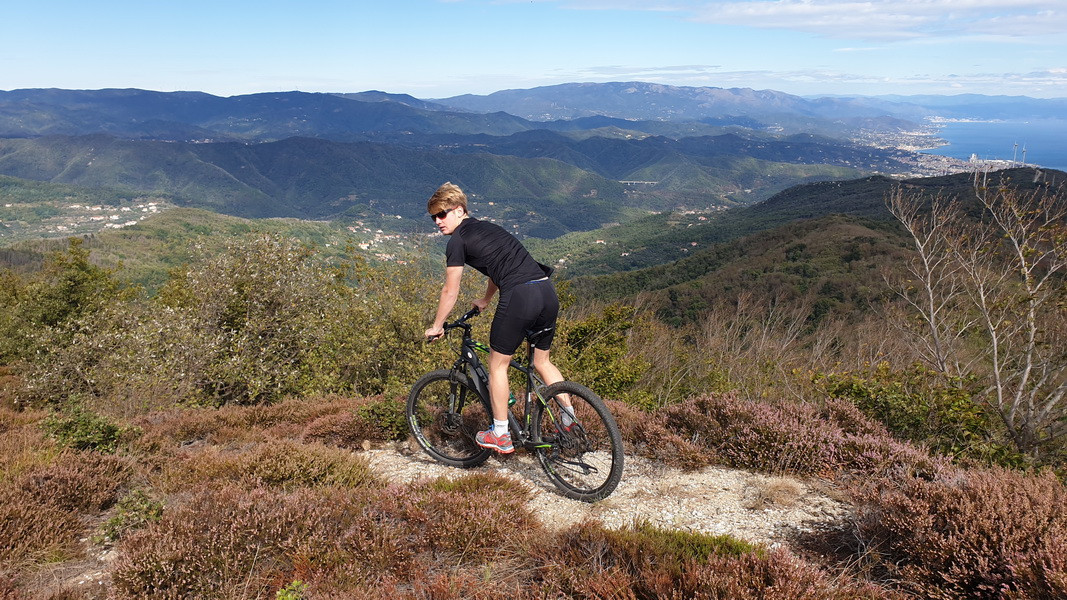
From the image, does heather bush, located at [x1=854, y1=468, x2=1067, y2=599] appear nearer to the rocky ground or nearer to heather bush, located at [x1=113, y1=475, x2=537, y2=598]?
the rocky ground

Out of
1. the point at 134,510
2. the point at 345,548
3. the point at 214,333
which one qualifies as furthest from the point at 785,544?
the point at 214,333

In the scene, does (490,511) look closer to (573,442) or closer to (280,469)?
(573,442)

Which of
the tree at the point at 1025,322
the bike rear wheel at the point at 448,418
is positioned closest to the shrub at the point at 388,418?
the bike rear wheel at the point at 448,418

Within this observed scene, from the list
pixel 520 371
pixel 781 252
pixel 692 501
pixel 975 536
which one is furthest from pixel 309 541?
pixel 781 252

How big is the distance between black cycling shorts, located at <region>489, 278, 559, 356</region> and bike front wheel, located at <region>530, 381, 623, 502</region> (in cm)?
53

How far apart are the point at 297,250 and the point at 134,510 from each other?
13630 mm

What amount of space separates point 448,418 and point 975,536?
4.19 meters

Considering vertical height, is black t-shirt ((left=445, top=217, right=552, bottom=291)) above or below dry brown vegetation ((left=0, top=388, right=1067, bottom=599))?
above

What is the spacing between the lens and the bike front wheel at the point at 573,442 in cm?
441

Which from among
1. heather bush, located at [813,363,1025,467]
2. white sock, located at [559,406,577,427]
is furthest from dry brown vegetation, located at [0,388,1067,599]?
heather bush, located at [813,363,1025,467]

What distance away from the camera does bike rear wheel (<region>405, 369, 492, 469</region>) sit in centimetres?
525

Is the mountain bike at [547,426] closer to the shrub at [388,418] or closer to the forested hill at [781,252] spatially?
the shrub at [388,418]

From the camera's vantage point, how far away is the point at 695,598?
253 centimetres

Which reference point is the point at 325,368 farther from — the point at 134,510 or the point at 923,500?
the point at 923,500
